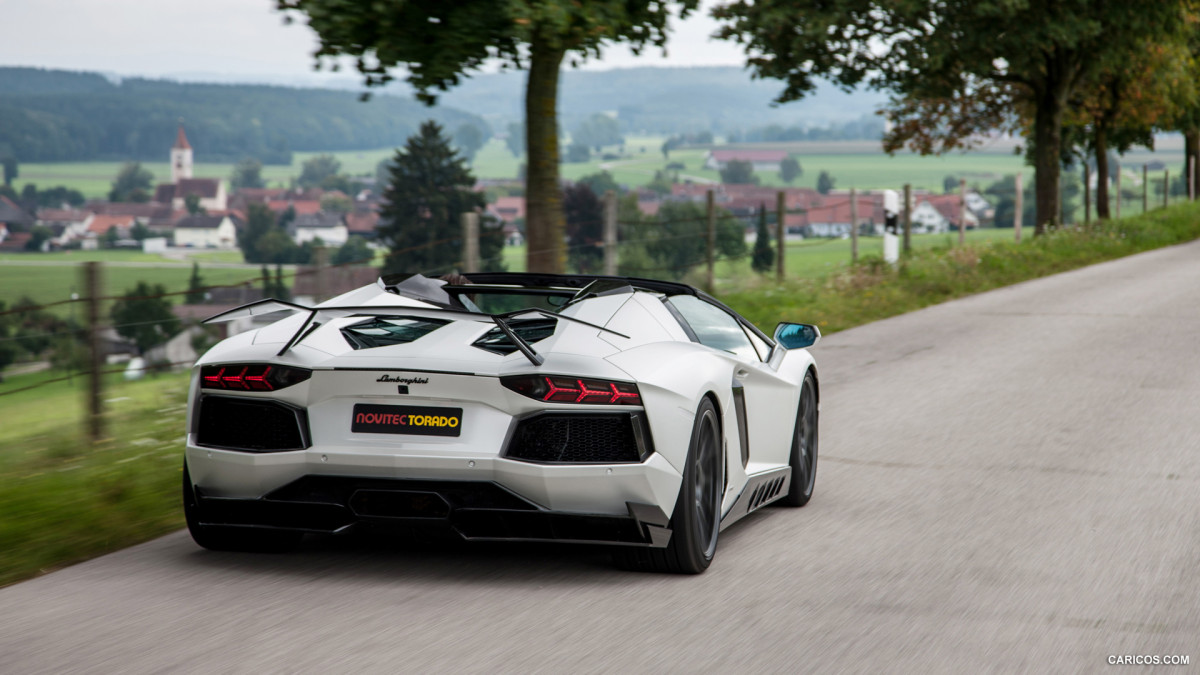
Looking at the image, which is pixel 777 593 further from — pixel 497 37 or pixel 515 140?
pixel 515 140

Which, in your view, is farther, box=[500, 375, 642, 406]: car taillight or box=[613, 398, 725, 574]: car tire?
box=[613, 398, 725, 574]: car tire

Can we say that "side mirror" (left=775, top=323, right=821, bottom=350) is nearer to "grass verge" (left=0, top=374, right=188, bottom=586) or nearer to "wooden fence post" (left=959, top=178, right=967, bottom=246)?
"grass verge" (left=0, top=374, right=188, bottom=586)

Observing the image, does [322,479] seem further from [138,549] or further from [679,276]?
[679,276]

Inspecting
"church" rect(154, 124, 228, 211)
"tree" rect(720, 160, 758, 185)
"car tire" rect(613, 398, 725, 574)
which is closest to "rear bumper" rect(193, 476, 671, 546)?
"car tire" rect(613, 398, 725, 574)

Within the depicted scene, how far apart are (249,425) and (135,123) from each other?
183m

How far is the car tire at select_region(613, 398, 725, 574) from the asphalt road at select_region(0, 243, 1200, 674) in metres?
0.08

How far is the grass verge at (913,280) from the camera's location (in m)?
17.2

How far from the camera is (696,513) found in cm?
518

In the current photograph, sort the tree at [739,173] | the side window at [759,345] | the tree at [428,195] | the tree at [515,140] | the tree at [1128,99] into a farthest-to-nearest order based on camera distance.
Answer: the tree at [515,140] < the tree at [739,173] < the tree at [428,195] < the tree at [1128,99] < the side window at [759,345]

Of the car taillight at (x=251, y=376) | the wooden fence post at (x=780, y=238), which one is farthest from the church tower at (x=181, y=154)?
the car taillight at (x=251, y=376)

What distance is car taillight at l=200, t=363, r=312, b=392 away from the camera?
4.93 m

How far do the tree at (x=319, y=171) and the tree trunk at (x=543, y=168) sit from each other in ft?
373

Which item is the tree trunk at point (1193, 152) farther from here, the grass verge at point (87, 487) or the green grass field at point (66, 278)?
the grass verge at point (87, 487)

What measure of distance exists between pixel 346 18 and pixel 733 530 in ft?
20.3
